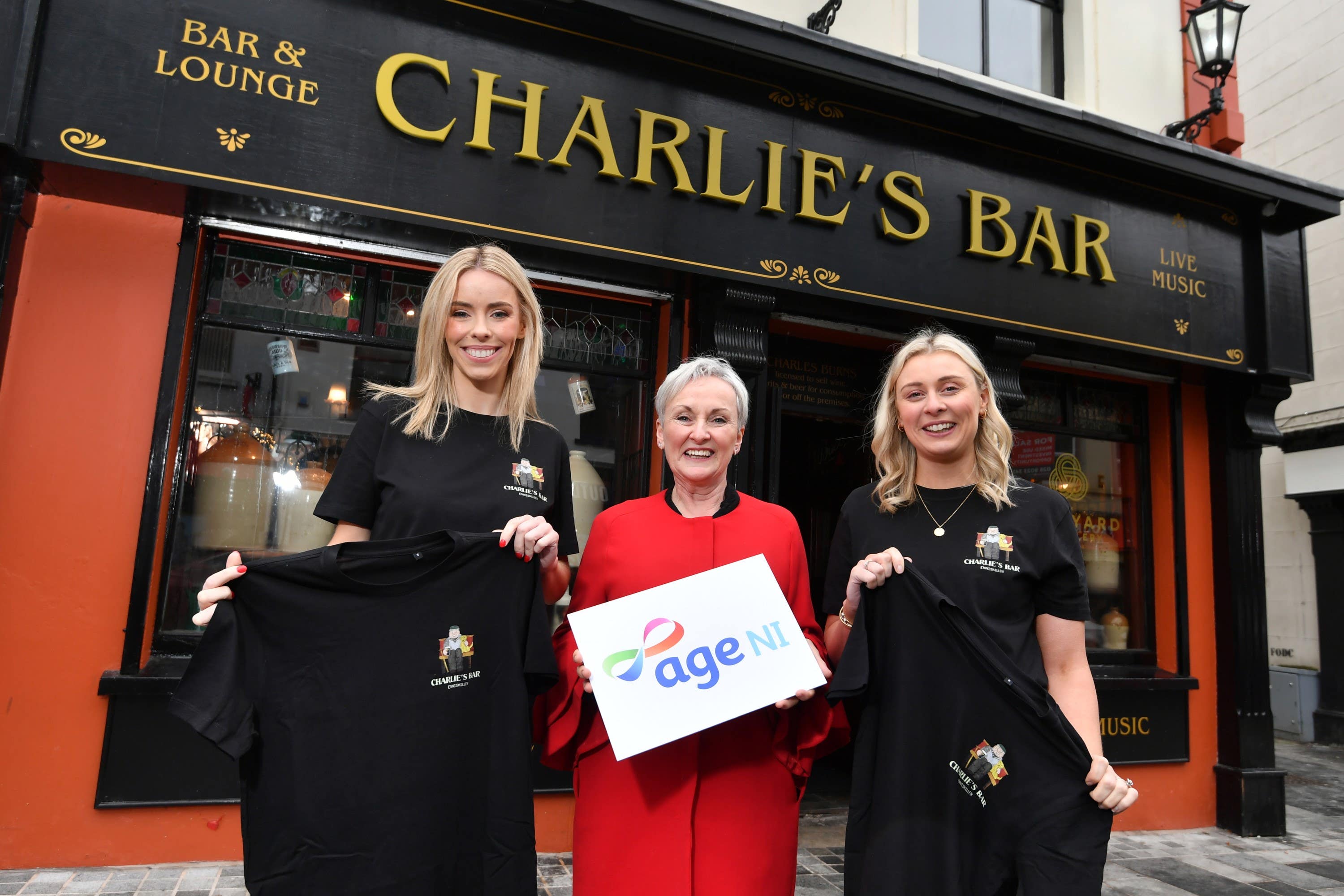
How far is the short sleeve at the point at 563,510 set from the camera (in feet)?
8.18

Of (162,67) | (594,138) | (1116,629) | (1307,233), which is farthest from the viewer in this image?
(1307,233)

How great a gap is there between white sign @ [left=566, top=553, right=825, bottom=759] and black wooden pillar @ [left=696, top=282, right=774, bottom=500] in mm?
2630

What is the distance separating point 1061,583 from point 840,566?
0.61 metres

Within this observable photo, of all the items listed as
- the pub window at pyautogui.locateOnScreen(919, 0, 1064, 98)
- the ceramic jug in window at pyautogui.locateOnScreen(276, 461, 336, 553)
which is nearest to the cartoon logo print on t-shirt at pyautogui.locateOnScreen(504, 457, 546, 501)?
the ceramic jug in window at pyautogui.locateOnScreen(276, 461, 336, 553)

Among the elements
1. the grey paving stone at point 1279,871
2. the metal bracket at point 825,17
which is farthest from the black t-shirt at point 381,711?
the grey paving stone at point 1279,871

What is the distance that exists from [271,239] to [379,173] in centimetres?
84

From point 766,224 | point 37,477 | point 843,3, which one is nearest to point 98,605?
point 37,477

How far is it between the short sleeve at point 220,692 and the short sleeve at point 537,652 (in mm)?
701

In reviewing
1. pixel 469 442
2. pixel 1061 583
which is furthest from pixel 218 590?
pixel 1061 583

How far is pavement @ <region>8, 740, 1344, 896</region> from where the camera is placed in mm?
3713

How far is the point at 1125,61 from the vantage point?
6.51m

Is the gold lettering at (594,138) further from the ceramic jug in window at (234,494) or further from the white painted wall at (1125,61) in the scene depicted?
the white painted wall at (1125,61)

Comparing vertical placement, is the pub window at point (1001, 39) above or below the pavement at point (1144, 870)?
above

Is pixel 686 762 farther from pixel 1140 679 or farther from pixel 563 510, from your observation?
pixel 1140 679
